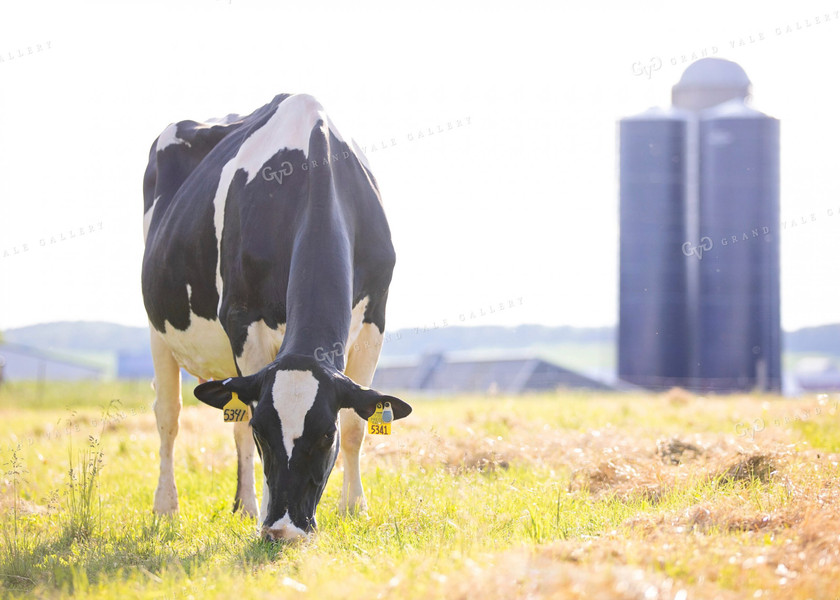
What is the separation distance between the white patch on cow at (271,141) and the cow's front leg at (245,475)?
1.04m

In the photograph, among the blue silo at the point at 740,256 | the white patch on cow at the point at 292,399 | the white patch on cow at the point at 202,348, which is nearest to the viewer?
the white patch on cow at the point at 292,399

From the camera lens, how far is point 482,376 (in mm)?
35344

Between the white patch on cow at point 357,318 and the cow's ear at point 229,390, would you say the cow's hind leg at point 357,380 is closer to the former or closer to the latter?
the white patch on cow at point 357,318

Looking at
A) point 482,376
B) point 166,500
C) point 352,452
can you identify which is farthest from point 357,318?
point 482,376

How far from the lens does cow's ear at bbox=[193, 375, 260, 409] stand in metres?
4.57

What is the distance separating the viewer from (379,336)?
5938 mm

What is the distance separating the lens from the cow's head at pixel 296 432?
14.2 ft

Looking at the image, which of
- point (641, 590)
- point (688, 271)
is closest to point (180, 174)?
point (641, 590)

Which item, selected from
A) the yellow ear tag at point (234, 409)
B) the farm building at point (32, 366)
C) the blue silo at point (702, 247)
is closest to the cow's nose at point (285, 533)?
the yellow ear tag at point (234, 409)

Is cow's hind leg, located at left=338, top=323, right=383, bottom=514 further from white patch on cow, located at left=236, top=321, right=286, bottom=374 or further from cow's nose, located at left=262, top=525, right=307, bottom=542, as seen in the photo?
cow's nose, located at left=262, top=525, right=307, bottom=542

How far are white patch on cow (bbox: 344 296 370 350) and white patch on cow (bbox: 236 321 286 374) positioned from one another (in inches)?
17.5

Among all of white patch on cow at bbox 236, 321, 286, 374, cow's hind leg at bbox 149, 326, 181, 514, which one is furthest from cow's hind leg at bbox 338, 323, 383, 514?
cow's hind leg at bbox 149, 326, 181, 514

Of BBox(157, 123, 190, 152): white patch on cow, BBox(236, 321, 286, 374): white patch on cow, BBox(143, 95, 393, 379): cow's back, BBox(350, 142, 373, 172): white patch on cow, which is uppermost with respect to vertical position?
BBox(157, 123, 190, 152): white patch on cow

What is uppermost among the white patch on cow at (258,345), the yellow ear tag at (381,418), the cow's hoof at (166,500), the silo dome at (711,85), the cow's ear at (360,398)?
the silo dome at (711,85)
